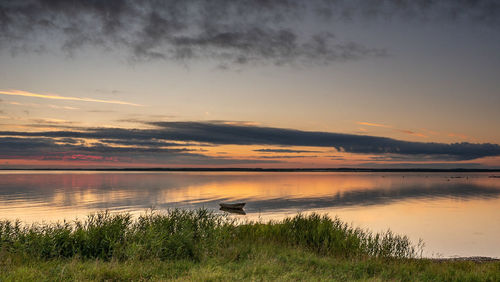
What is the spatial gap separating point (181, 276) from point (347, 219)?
39.2m

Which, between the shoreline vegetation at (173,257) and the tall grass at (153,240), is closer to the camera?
the shoreline vegetation at (173,257)

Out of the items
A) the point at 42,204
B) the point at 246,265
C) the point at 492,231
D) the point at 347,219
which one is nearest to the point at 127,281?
Answer: the point at 246,265

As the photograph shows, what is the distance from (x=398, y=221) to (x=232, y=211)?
2200cm

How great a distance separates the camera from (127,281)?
10.5 m

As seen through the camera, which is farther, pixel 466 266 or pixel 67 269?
pixel 466 266

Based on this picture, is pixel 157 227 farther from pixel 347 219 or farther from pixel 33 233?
pixel 347 219

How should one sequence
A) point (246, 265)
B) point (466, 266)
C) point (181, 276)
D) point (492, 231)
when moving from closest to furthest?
point (181, 276), point (246, 265), point (466, 266), point (492, 231)

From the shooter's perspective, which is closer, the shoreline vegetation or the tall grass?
the shoreline vegetation

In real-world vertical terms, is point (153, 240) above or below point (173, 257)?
above

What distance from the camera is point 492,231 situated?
4091 cm

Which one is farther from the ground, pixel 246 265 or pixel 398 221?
pixel 246 265

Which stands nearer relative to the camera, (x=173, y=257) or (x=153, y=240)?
(x=153, y=240)

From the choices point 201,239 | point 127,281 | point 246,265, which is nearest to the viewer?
point 127,281

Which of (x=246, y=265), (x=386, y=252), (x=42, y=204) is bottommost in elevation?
(x=42, y=204)
